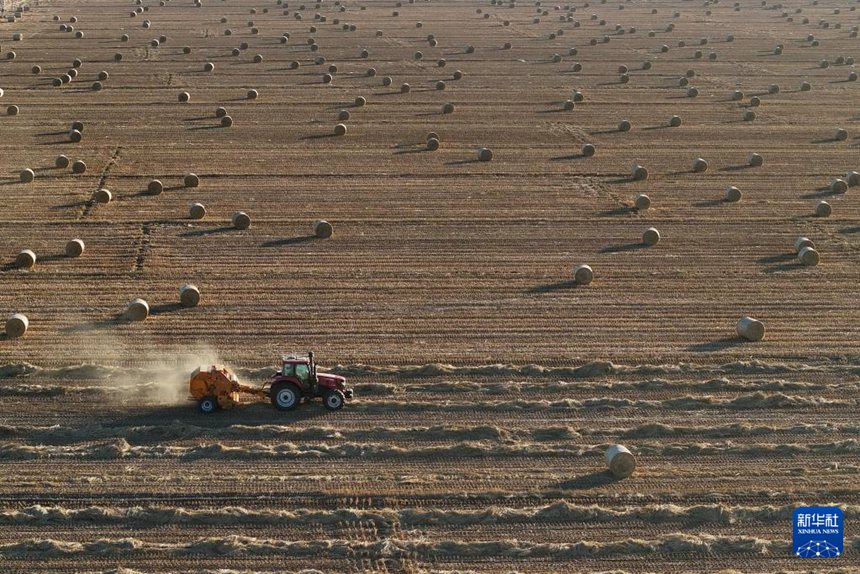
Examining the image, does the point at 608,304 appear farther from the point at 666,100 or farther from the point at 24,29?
the point at 24,29

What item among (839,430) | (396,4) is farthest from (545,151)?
(396,4)

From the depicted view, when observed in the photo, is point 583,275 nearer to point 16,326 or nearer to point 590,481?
point 590,481

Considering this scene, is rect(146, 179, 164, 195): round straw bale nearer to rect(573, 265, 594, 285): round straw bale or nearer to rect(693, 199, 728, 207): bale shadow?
rect(573, 265, 594, 285): round straw bale

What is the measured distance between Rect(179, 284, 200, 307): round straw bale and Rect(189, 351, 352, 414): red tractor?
4093mm

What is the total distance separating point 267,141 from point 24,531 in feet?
72.9

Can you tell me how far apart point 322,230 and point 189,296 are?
526 centimetres

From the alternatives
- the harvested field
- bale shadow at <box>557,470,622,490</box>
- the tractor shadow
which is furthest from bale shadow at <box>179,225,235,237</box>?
bale shadow at <box>557,470,622,490</box>

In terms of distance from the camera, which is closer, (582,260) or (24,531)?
(24,531)

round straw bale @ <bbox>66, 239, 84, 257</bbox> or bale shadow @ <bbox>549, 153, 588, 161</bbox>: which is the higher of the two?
bale shadow @ <bbox>549, 153, 588, 161</bbox>

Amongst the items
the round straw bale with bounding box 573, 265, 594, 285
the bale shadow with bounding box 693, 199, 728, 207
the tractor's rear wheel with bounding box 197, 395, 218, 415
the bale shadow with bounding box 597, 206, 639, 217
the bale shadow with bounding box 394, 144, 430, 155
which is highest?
the bale shadow with bounding box 394, 144, 430, 155

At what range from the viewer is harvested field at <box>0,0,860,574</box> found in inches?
506

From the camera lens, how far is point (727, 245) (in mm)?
24203

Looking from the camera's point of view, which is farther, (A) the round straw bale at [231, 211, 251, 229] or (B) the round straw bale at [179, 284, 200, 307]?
(A) the round straw bale at [231, 211, 251, 229]

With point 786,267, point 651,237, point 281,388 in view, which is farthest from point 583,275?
point 281,388
